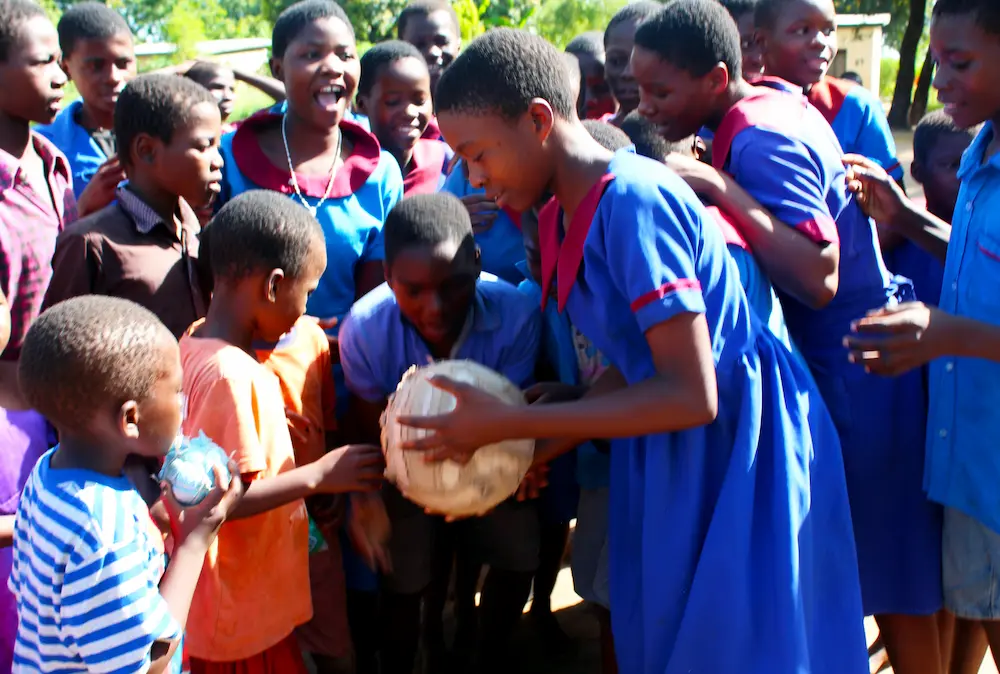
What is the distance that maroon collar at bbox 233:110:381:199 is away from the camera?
3570 mm

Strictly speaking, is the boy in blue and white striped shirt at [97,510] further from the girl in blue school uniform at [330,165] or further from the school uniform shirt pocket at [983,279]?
the school uniform shirt pocket at [983,279]

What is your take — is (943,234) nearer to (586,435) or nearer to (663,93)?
(663,93)

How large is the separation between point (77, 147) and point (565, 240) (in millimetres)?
3311

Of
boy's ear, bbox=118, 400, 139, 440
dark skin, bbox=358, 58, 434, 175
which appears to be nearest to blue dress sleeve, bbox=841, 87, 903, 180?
dark skin, bbox=358, 58, 434, 175

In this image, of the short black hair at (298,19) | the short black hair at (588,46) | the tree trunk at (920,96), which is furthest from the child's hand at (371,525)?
the tree trunk at (920,96)

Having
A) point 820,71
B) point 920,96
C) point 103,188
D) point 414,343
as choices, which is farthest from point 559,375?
point 920,96

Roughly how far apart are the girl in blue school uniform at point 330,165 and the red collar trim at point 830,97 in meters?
1.75

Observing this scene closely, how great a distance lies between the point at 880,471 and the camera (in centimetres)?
284

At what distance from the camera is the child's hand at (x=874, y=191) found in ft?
9.36

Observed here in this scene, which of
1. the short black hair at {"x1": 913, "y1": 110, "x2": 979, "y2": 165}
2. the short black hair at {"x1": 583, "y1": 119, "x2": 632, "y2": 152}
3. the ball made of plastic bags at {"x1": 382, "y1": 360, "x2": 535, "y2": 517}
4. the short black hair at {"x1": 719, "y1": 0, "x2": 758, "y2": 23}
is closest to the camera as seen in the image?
the ball made of plastic bags at {"x1": 382, "y1": 360, "x2": 535, "y2": 517}

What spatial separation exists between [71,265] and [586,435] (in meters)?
1.65

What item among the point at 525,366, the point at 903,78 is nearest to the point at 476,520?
the point at 525,366

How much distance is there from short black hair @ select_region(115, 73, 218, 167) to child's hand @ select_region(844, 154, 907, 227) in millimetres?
2021

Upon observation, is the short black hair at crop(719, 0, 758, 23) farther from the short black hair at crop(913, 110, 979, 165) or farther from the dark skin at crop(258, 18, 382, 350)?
the dark skin at crop(258, 18, 382, 350)
